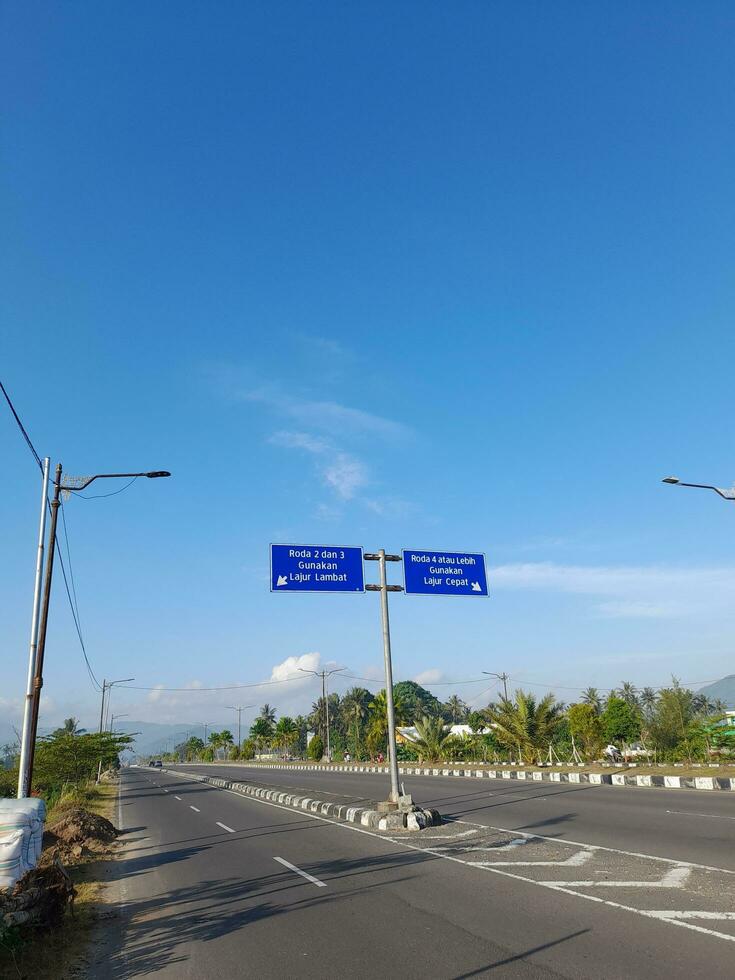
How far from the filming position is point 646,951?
6113mm

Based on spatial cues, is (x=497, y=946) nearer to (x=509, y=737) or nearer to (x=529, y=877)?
(x=529, y=877)

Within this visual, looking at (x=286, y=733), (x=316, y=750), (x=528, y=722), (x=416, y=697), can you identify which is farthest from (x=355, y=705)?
(x=528, y=722)

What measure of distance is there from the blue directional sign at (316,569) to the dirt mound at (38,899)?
345 inches

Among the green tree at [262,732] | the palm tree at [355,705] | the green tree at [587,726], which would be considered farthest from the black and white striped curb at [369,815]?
the green tree at [262,732]

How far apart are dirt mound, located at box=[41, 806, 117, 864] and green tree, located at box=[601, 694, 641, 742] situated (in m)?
36.6

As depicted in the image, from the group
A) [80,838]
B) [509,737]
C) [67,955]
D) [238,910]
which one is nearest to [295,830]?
[80,838]

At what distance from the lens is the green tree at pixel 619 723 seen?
45531 mm

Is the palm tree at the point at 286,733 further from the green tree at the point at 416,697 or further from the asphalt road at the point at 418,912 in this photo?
the asphalt road at the point at 418,912

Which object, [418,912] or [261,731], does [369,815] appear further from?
[261,731]

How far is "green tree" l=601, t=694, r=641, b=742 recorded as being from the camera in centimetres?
4553

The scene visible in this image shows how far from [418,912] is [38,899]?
14.7 feet

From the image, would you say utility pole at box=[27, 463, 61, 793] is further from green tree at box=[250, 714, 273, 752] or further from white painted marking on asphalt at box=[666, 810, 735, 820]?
green tree at box=[250, 714, 273, 752]

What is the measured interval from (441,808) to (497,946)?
45.9ft

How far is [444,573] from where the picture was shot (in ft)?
61.4
